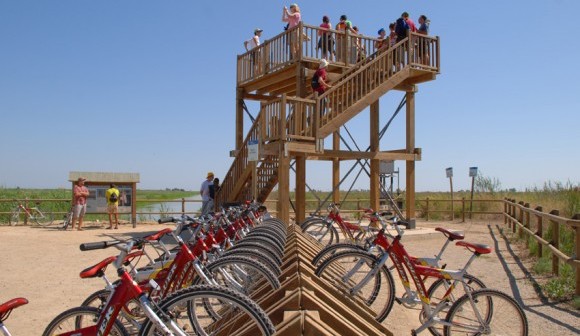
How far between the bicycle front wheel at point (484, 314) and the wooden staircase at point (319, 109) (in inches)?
285

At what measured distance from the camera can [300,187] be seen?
46.9ft

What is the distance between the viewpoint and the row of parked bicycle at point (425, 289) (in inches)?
193

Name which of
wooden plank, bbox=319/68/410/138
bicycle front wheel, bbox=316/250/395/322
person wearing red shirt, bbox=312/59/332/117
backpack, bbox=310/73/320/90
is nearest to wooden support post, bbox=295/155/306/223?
wooden plank, bbox=319/68/410/138

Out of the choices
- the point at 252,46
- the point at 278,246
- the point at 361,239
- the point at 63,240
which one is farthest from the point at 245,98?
the point at 278,246

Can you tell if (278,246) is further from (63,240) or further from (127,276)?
(63,240)

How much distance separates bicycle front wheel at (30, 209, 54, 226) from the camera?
68.1 feet

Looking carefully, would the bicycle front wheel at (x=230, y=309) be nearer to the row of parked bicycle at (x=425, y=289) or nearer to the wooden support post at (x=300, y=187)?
the row of parked bicycle at (x=425, y=289)

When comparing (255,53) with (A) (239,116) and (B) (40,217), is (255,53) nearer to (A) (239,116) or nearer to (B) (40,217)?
(A) (239,116)

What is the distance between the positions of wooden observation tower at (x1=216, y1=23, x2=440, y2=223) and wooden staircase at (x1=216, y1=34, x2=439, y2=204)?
0.07 ft

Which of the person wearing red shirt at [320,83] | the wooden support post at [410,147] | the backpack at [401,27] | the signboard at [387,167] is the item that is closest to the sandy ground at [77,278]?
the wooden support post at [410,147]

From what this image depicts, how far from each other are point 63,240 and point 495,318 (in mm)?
12124

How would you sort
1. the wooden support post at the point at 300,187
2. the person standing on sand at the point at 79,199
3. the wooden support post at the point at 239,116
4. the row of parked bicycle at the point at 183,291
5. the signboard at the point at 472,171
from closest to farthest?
the row of parked bicycle at the point at 183,291
the wooden support post at the point at 300,187
the wooden support post at the point at 239,116
the person standing on sand at the point at 79,199
the signboard at the point at 472,171

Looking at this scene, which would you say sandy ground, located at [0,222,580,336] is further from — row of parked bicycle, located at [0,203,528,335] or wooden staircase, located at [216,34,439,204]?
wooden staircase, located at [216,34,439,204]

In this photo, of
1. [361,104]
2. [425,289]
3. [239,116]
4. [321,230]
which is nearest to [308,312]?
[425,289]
